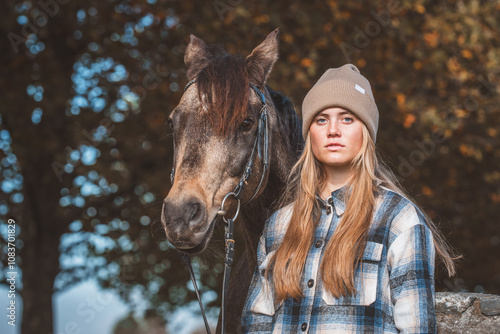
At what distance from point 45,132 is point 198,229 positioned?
6.24 m

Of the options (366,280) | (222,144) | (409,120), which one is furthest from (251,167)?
(409,120)

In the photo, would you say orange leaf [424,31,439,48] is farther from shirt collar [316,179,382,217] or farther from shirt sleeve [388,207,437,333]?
shirt sleeve [388,207,437,333]

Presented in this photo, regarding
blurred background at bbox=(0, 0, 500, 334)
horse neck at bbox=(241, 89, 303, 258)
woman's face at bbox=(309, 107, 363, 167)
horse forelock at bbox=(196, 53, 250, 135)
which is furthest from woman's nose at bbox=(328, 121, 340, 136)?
blurred background at bbox=(0, 0, 500, 334)

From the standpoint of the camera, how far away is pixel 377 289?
7.16ft

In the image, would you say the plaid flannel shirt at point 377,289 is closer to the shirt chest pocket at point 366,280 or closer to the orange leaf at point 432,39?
the shirt chest pocket at point 366,280

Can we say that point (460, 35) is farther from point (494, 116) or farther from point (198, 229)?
point (198, 229)

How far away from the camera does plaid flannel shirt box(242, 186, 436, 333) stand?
2.07 metres

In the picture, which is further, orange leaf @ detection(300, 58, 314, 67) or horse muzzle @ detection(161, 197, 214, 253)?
orange leaf @ detection(300, 58, 314, 67)

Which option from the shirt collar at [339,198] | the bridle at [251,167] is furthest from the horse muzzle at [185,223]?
the shirt collar at [339,198]

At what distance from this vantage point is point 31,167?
895cm

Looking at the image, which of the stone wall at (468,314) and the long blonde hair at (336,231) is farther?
the stone wall at (468,314)

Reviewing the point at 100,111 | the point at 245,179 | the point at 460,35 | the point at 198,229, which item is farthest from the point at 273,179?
the point at 460,35

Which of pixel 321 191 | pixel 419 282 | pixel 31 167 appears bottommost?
pixel 419 282

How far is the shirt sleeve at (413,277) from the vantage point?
6.68ft
